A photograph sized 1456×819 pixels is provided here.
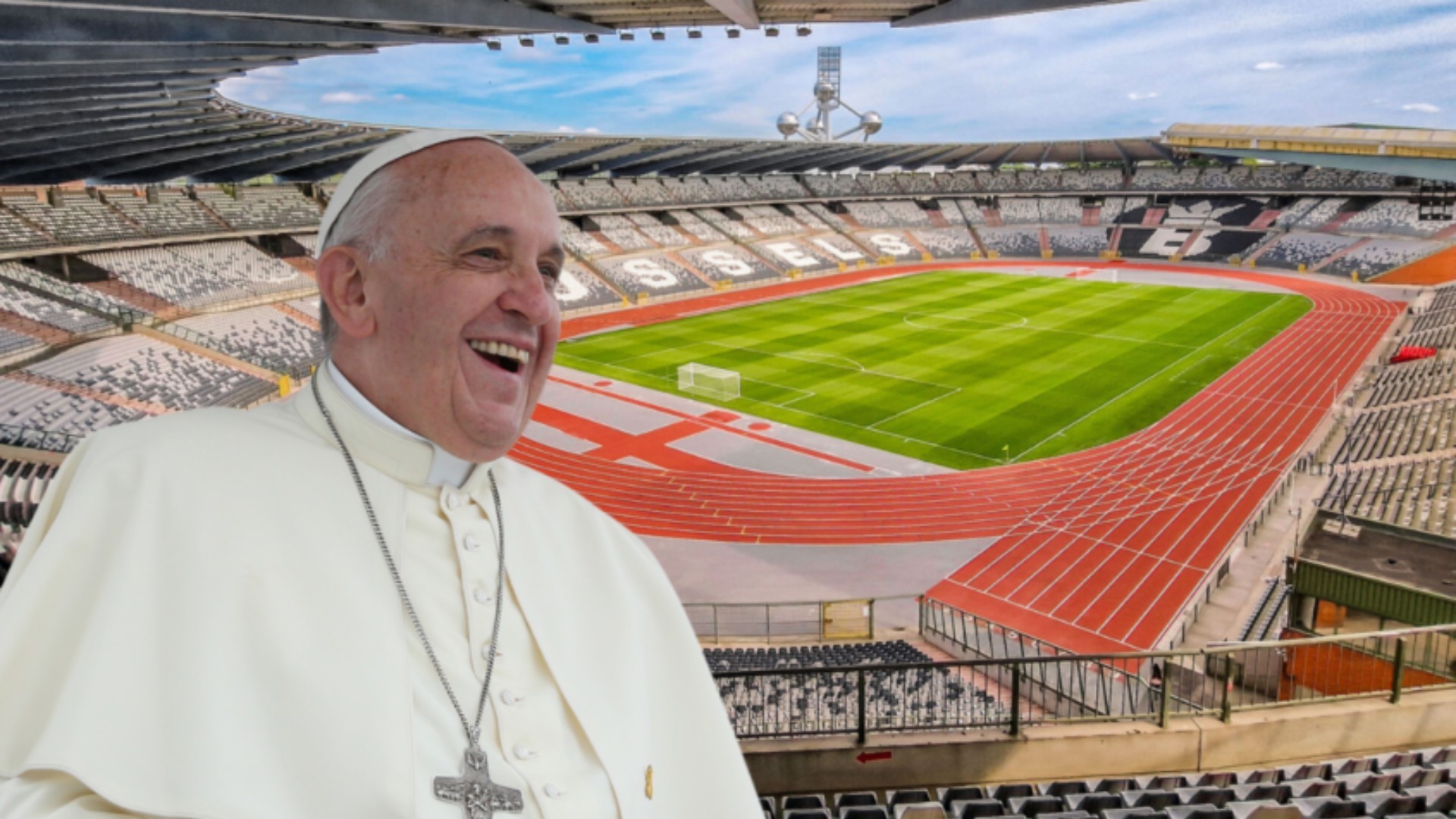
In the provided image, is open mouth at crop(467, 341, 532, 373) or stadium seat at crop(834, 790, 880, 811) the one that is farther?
stadium seat at crop(834, 790, 880, 811)

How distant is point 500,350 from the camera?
1789 mm

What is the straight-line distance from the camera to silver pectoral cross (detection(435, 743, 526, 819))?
144 cm

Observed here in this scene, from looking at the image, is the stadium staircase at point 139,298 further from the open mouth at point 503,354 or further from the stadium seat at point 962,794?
the open mouth at point 503,354

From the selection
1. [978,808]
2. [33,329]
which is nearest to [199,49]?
[978,808]

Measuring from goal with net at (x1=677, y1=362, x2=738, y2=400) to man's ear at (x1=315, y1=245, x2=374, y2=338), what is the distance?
27753 mm

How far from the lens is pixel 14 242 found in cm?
3023

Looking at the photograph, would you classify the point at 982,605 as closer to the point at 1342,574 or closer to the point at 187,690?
the point at 1342,574

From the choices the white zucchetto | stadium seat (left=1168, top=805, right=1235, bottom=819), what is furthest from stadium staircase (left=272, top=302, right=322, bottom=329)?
the white zucchetto

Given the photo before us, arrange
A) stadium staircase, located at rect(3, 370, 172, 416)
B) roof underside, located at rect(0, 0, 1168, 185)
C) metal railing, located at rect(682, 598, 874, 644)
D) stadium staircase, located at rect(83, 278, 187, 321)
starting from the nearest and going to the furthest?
roof underside, located at rect(0, 0, 1168, 185), metal railing, located at rect(682, 598, 874, 644), stadium staircase, located at rect(3, 370, 172, 416), stadium staircase, located at rect(83, 278, 187, 321)

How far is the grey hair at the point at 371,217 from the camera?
67.7 inches

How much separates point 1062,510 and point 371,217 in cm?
2025

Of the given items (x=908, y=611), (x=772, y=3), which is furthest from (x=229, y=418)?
(x=908, y=611)

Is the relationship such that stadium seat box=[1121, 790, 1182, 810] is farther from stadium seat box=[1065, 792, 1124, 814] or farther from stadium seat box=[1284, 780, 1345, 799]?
stadium seat box=[1284, 780, 1345, 799]

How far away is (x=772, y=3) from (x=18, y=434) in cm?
1725
